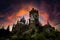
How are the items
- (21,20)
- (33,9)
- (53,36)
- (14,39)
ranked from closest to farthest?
1. (14,39)
2. (53,36)
3. (33,9)
4. (21,20)

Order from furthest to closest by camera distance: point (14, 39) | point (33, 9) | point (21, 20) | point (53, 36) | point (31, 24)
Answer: point (21, 20) < point (33, 9) < point (31, 24) < point (53, 36) < point (14, 39)

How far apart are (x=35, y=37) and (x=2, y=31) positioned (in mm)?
59662

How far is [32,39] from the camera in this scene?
95812 mm

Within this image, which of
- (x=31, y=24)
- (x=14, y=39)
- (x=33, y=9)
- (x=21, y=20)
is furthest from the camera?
(x=21, y=20)

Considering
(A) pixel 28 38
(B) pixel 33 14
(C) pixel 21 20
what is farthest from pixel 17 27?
(A) pixel 28 38

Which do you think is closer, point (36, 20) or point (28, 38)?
point (28, 38)

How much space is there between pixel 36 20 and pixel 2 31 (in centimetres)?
4178

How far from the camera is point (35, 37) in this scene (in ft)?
316

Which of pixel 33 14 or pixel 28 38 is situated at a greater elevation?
pixel 33 14

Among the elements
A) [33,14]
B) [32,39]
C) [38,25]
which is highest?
[33,14]

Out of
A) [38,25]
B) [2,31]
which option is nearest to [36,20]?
[38,25]

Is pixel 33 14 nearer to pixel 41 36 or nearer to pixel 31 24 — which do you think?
pixel 31 24

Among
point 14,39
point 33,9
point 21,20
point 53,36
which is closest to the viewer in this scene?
point 14,39

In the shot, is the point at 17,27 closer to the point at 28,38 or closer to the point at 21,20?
the point at 21,20
